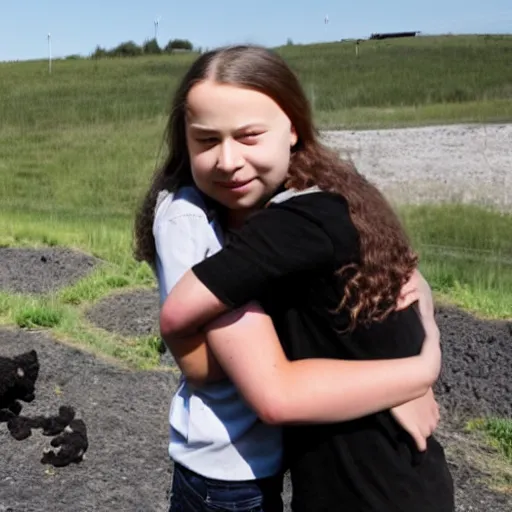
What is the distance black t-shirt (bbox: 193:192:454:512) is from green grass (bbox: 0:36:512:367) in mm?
374

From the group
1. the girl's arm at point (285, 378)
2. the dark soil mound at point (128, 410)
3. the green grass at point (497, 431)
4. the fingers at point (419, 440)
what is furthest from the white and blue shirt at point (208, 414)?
the green grass at point (497, 431)

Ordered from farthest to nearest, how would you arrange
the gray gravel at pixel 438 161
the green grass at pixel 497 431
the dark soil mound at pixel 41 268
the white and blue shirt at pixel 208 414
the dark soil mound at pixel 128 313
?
the gray gravel at pixel 438 161 < the dark soil mound at pixel 41 268 < the dark soil mound at pixel 128 313 < the green grass at pixel 497 431 < the white and blue shirt at pixel 208 414

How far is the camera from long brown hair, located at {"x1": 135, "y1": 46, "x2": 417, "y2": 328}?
5.16ft

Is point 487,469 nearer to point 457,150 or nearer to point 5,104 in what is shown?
point 457,150

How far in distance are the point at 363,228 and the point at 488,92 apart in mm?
18482

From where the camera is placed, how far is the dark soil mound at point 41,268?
779 centimetres

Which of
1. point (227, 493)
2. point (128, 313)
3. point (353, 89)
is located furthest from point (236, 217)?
point (353, 89)

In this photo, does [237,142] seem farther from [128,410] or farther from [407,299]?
[128,410]

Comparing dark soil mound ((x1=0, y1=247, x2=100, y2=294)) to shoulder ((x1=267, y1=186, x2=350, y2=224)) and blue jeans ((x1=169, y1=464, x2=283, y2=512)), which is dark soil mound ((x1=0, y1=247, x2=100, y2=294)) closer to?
blue jeans ((x1=169, y1=464, x2=283, y2=512))

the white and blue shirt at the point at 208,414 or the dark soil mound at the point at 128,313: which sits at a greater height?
the white and blue shirt at the point at 208,414

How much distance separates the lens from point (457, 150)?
45.2 feet

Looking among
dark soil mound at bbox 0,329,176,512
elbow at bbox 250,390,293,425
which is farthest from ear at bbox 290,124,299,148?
dark soil mound at bbox 0,329,176,512

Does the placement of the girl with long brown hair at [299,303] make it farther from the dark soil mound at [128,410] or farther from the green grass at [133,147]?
the dark soil mound at [128,410]

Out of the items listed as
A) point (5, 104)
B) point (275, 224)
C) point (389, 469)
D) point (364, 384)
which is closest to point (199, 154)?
point (275, 224)
